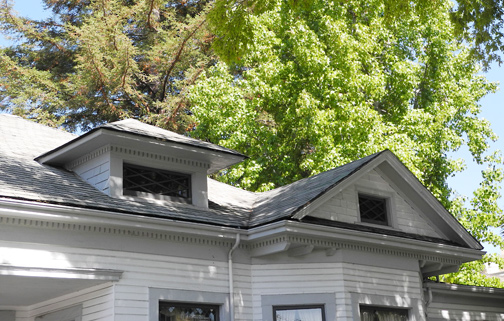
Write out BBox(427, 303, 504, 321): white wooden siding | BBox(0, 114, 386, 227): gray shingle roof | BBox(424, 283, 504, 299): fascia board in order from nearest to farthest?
BBox(0, 114, 386, 227): gray shingle roof
BBox(424, 283, 504, 299): fascia board
BBox(427, 303, 504, 321): white wooden siding

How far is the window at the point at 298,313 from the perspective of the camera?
437 inches

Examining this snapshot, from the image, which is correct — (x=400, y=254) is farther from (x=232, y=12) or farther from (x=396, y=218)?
(x=232, y=12)

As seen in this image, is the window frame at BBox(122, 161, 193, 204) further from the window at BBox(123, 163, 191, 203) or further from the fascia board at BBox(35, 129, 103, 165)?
the fascia board at BBox(35, 129, 103, 165)

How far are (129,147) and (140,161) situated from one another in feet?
1.12

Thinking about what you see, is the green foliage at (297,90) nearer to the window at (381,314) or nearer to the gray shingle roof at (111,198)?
the gray shingle roof at (111,198)

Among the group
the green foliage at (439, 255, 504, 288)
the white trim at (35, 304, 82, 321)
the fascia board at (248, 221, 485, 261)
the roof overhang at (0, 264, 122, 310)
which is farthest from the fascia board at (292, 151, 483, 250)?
the green foliage at (439, 255, 504, 288)

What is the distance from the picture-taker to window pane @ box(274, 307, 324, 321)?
1111cm

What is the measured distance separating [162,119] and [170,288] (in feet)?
50.9

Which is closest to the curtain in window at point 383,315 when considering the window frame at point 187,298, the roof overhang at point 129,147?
the window frame at point 187,298

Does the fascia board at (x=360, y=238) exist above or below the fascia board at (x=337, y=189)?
below

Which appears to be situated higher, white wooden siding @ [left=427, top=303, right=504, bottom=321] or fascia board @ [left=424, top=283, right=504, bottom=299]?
fascia board @ [left=424, top=283, right=504, bottom=299]

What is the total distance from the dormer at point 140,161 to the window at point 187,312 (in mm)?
2024

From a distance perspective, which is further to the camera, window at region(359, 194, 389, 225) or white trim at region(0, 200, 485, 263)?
window at region(359, 194, 389, 225)

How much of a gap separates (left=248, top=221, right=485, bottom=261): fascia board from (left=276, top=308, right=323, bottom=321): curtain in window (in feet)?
4.35
